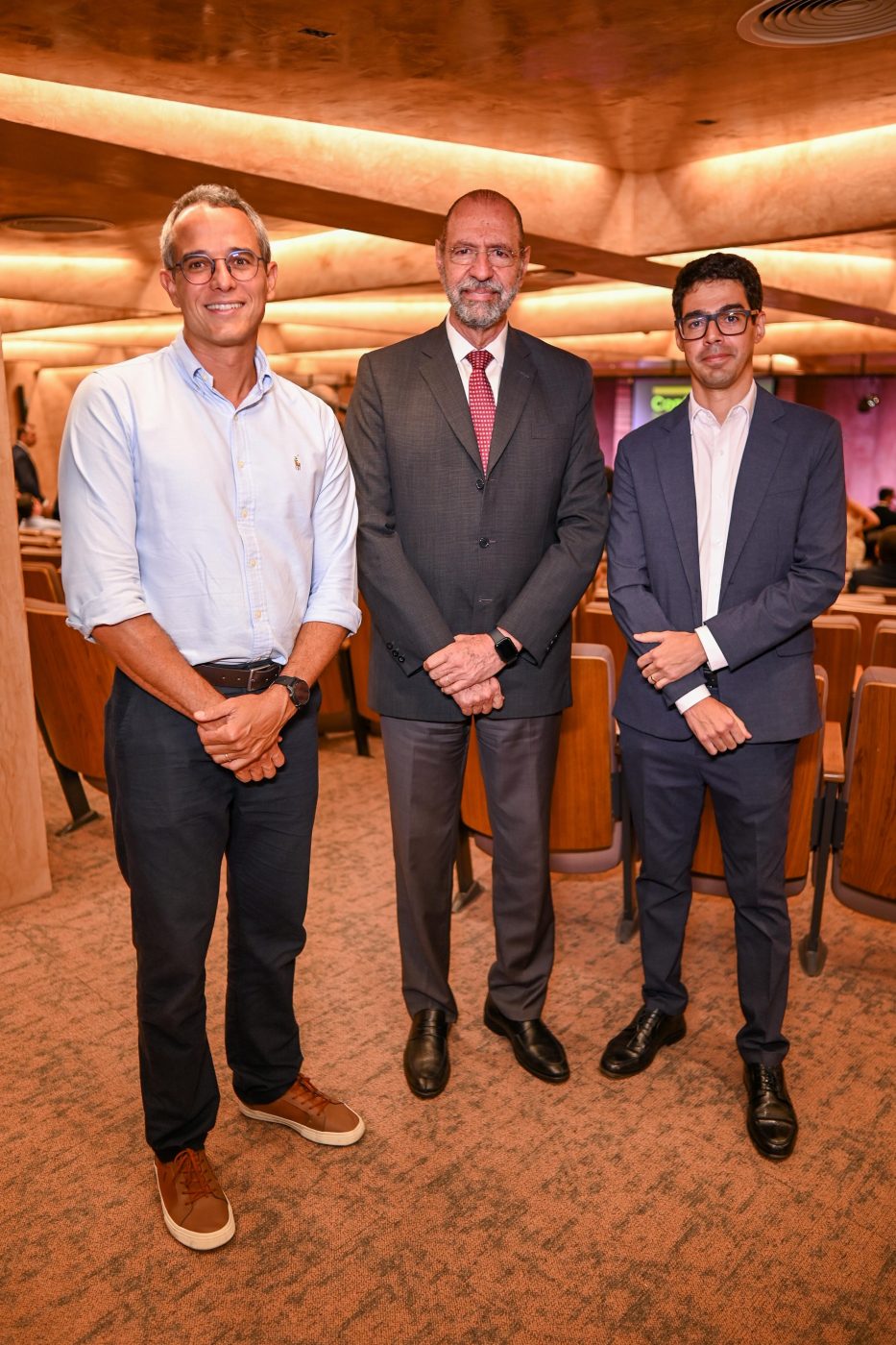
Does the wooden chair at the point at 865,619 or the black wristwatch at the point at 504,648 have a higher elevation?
the black wristwatch at the point at 504,648

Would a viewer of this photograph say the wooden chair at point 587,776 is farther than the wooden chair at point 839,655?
No

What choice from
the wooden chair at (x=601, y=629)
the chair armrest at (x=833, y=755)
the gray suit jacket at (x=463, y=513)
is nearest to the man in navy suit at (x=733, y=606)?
the gray suit jacket at (x=463, y=513)

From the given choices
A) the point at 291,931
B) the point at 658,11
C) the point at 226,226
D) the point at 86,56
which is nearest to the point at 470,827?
the point at 291,931

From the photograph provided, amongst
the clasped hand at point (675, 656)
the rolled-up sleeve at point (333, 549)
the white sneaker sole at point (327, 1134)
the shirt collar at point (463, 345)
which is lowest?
the white sneaker sole at point (327, 1134)

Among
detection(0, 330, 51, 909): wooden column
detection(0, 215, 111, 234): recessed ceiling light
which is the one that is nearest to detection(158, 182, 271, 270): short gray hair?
detection(0, 330, 51, 909): wooden column

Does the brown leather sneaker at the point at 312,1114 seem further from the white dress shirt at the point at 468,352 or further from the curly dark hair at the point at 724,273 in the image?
the curly dark hair at the point at 724,273

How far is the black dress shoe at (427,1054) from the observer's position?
278 centimetres

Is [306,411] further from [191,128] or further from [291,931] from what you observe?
[191,128]

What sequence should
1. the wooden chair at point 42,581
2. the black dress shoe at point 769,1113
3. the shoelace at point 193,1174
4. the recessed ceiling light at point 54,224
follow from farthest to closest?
the recessed ceiling light at point 54,224 → the wooden chair at point 42,581 → the black dress shoe at point 769,1113 → the shoelace at point 193,1174

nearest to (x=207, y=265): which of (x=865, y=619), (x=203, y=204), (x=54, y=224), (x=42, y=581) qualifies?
(x=203, y=204)

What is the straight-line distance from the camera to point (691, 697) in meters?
2.60

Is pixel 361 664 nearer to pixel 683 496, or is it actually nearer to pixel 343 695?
pixel 343 695

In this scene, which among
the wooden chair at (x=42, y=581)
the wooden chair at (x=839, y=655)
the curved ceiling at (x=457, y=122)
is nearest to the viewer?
the curved ceiling at (x=457, y=122)

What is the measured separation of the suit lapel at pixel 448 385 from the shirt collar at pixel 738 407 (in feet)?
1.79
